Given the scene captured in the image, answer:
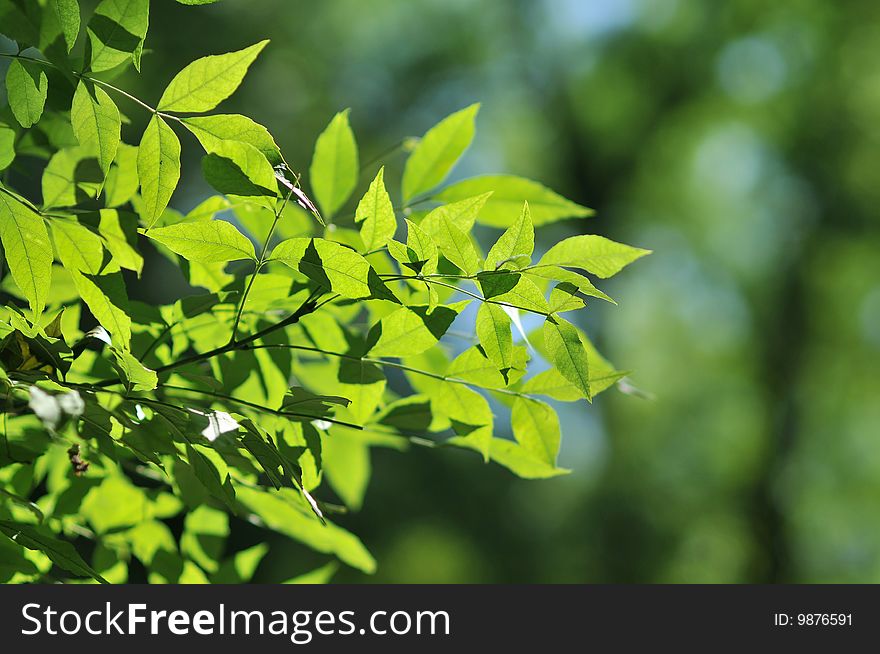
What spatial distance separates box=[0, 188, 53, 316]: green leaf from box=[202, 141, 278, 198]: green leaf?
3.6 inches

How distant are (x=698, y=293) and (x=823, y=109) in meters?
1.64

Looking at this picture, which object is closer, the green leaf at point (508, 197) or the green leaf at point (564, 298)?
the green leaf at point (564, 298)

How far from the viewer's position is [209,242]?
0.39 metres

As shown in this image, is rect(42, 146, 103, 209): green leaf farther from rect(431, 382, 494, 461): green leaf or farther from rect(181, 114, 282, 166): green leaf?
rect(431, 382, 494, 461): green leaf

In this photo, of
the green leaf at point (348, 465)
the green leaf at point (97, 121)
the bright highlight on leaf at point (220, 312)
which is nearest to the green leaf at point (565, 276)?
the bright highlight on leaf at point (220, 312)

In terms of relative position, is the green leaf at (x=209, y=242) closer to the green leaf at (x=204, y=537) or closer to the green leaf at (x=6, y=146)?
the green leaf at (x=6, y=146)

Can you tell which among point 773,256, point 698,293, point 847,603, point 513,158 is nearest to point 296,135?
point 513,158

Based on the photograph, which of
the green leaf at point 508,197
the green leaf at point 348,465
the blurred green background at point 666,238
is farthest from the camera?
the blurred green background at point 666,238

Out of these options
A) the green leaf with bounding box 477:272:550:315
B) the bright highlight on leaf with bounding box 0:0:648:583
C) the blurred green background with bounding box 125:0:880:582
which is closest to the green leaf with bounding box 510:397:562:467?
the bright highlight on leaf with bounding box 0:0:648:583

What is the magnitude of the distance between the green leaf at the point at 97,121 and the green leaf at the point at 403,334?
0.53 feet

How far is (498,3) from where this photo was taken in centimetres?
674

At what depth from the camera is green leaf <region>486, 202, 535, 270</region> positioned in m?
0.38

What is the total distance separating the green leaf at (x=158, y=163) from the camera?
0.38m

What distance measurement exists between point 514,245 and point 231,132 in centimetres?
15
